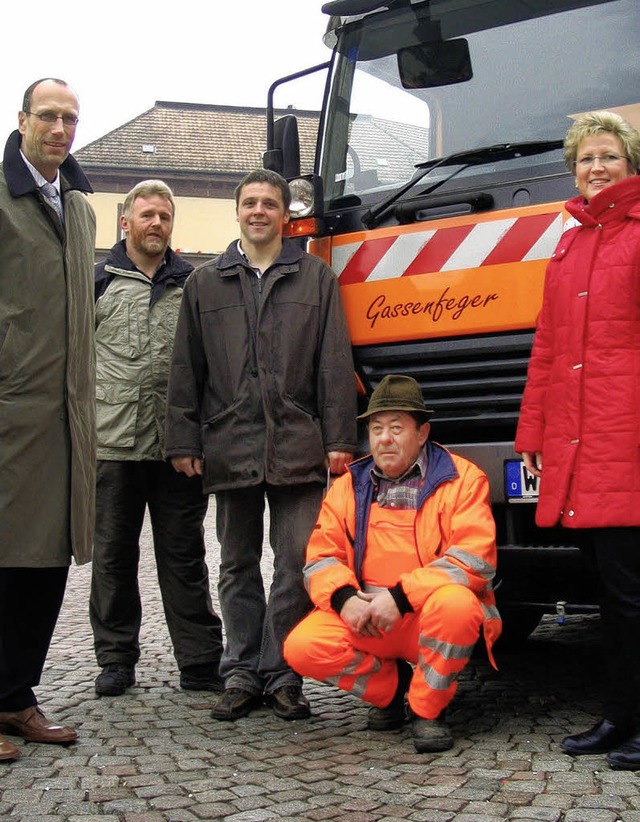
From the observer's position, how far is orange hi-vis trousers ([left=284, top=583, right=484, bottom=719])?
3996mm

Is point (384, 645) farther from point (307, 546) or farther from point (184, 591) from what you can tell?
point (184, 591)

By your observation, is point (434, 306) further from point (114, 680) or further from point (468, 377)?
point (114, 680)

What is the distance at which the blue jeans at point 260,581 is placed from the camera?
15.2ft

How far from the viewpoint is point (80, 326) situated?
4273 mm

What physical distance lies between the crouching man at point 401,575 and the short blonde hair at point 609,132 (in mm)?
1095

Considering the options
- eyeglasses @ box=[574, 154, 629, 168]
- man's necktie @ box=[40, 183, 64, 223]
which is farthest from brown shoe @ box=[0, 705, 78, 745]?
eyeglasses @ box=[574, 154, 629, 168]

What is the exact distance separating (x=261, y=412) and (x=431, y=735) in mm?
1419

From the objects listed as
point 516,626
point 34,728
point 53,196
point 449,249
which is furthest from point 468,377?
point 34,728

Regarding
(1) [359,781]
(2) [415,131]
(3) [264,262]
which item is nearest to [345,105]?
(2) [415,131]

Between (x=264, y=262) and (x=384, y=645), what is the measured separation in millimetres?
1624

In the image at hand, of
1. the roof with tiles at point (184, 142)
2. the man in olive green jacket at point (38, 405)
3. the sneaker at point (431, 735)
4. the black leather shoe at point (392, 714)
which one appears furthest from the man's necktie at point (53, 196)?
the roof with tiles at point (184, 142)

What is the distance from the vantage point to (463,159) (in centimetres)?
463

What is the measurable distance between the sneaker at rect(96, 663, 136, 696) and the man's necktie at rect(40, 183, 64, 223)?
196cm

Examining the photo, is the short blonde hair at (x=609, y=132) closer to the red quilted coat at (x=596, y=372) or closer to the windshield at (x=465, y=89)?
the red quilted coat at (x=596, y=372)
